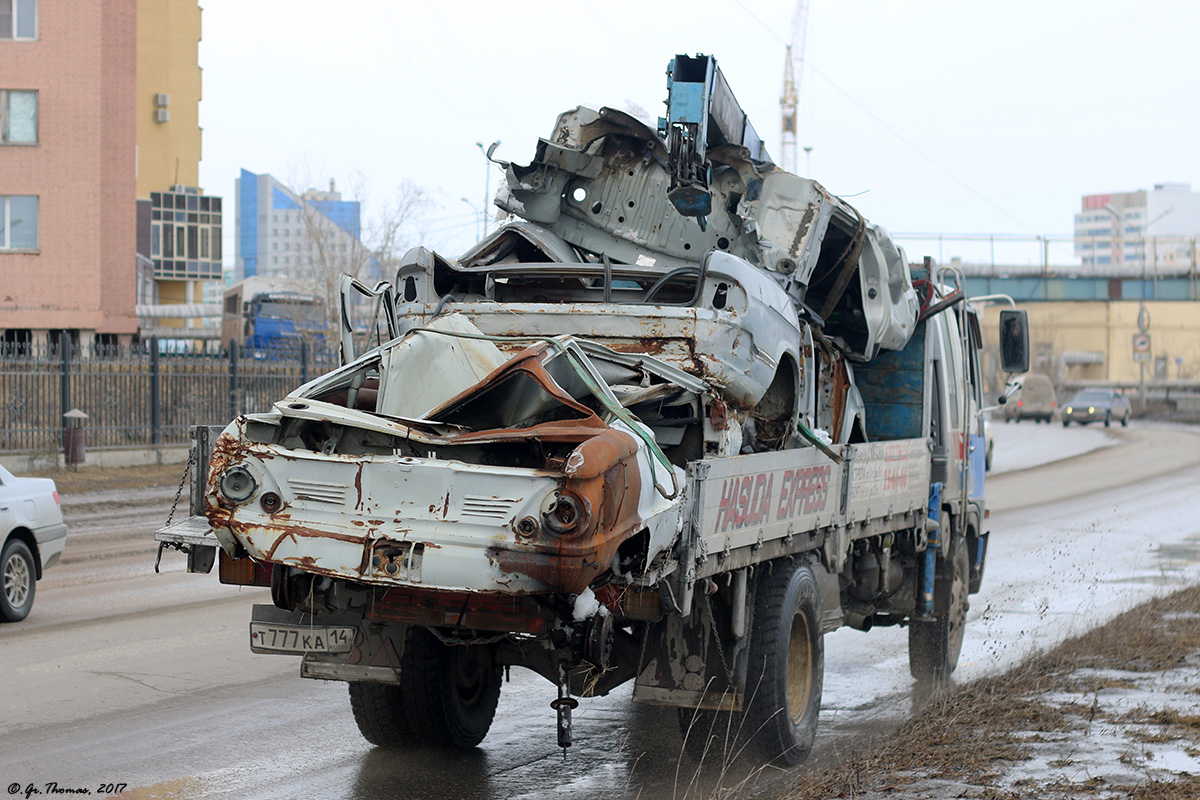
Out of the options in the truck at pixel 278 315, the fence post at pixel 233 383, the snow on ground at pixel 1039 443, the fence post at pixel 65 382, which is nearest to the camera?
the fence post at pixel 65 382

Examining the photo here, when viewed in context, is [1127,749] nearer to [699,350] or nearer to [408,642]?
[699,350]

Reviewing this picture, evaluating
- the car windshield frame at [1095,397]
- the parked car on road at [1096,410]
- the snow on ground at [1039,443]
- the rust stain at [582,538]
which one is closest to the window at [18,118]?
the snow on ground at [1039,443]

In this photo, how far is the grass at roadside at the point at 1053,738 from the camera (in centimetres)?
571

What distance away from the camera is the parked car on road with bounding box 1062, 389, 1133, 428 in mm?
54656

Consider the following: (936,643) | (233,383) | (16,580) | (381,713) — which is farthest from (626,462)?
(233,383)

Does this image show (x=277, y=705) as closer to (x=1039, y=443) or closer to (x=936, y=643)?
(x=936, y=643)

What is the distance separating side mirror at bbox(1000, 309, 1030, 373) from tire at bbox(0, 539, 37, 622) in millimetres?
7906

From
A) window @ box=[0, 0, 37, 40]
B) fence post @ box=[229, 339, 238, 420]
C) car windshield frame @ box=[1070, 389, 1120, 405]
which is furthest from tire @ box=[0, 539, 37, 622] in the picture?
car windshield frame @ box=[1070, 389, 1120, 405]

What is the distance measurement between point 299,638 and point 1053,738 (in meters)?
3.73

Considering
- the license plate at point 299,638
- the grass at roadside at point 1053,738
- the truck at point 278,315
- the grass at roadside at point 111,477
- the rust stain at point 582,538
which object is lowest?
the grass at roadside at point 1053,738

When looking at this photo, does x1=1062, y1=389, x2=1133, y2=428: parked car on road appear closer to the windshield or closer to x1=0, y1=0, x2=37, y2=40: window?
the windshield

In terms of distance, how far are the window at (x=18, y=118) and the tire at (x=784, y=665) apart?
1254 inches

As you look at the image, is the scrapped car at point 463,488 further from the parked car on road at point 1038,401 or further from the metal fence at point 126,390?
the parked car on road at point 1038,401

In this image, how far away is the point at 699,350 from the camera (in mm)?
6453
